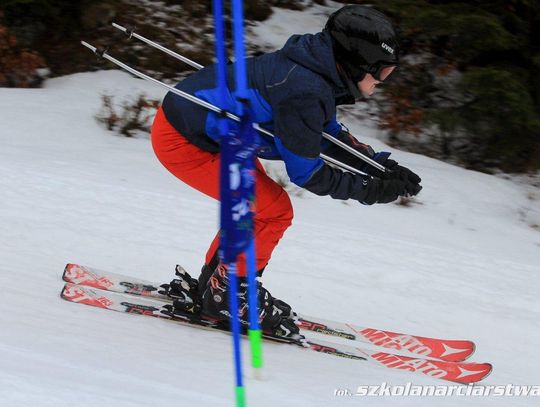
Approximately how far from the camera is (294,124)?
265cm

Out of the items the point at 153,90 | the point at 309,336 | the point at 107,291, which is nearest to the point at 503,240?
the point at 309,336

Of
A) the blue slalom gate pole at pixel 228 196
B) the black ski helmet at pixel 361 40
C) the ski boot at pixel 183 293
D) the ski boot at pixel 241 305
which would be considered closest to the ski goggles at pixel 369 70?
the black ski helmet at pixel 361 40

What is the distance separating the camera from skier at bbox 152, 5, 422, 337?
2.69 meters

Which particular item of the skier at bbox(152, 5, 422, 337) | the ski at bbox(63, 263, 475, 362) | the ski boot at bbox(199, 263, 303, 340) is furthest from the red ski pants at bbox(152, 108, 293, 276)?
the ski at bbox(63, 263, 475, 362)

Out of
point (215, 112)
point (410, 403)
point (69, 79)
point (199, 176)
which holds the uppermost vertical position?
point (215, 112)

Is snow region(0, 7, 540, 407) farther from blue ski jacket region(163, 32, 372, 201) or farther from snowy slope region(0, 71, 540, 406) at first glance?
blue ski jacket region(163, 32, 372, 201)

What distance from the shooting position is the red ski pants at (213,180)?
309cm

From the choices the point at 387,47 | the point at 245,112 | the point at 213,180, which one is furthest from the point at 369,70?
the point at 213,180

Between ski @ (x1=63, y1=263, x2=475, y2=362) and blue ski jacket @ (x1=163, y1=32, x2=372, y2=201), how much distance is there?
1008 millimetres

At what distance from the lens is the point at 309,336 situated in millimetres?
3605

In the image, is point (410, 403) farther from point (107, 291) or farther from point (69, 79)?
point (69, 79)

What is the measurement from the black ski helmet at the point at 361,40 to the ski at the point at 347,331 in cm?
151

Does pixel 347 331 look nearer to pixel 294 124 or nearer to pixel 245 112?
pixel 294 124

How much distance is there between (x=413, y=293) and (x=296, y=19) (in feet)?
20.1
